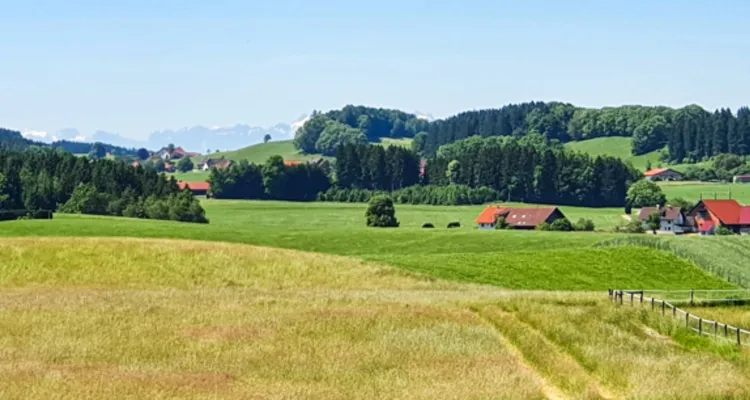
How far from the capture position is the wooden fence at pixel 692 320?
141 feet

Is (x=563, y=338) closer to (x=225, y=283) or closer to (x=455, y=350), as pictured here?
(x=455, y=350)

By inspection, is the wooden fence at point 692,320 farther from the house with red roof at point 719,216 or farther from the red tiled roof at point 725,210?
the red tiled roof at point 725,210

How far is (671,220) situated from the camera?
14712cm

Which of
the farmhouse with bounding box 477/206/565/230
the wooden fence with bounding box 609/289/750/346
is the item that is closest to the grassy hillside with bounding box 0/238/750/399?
the wooden fence with bounding box 609/289/750/346

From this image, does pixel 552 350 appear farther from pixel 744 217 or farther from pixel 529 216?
pixel 744 217

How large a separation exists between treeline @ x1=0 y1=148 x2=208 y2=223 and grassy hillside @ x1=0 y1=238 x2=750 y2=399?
7687cm

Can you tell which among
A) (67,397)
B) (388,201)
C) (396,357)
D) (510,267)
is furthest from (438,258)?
(388,201)

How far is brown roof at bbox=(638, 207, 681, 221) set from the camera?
148m

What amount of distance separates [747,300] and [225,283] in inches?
1201

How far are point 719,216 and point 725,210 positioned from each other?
1.93 metres

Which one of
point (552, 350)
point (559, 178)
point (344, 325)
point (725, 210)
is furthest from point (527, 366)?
point (559, 178)

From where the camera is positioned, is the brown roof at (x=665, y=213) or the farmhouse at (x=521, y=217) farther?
the brown roof at (x=665, y=213)

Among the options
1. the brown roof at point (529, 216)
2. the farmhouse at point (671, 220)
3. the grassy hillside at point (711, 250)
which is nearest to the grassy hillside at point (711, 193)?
the farmhouse at point (671, 220)

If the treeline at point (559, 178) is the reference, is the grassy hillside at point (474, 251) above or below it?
below
